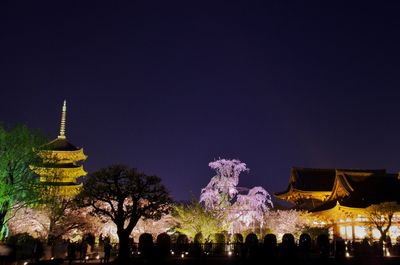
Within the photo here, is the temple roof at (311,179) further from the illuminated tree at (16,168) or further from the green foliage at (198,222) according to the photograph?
the illuminated tree at (16,168)

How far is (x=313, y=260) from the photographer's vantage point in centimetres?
3378

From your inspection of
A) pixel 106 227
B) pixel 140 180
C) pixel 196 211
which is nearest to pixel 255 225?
pixel 196 211

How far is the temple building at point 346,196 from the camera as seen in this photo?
5266 centimetres

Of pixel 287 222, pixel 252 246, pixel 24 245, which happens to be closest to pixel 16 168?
pixel 24 245

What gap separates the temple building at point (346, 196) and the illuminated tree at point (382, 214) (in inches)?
15.9

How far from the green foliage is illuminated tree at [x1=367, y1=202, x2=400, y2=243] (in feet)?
51.5

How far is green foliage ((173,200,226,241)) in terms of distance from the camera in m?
Result: 50.0

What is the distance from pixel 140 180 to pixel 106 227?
64.1ft

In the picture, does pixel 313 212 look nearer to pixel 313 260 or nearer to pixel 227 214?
pixel 227 214

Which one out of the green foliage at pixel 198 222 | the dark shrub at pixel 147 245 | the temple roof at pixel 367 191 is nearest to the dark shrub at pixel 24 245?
the dark shrub at pixel 147 245

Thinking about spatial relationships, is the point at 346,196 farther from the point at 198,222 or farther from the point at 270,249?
the point at 270,249

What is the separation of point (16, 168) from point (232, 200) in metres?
26.6

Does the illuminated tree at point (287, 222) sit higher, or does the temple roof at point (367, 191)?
the temple roof at point (367, 191)

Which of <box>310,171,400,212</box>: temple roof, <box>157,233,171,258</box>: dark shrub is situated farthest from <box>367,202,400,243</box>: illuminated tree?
<box>157,233,171,258</box>: dark shrub
